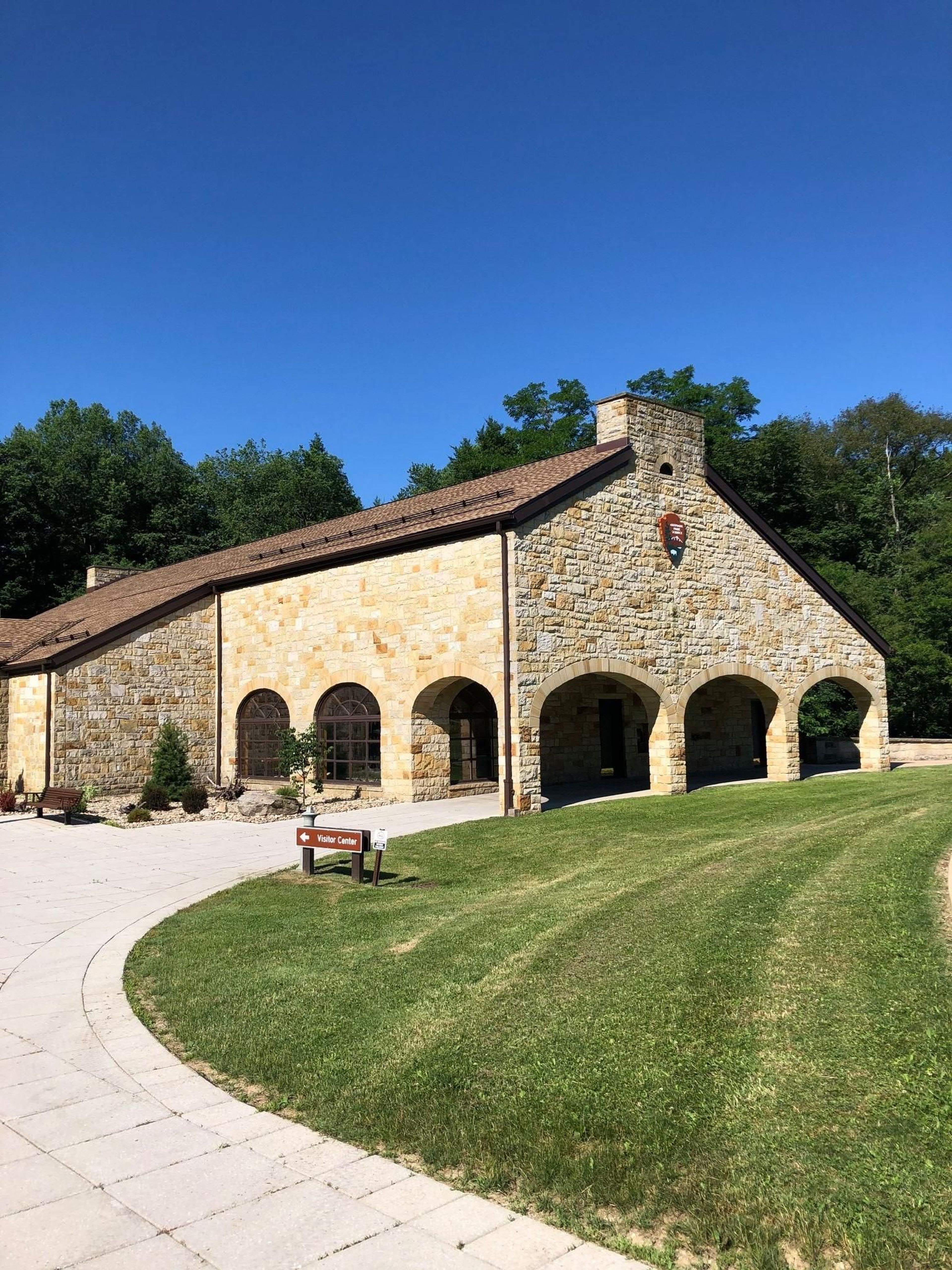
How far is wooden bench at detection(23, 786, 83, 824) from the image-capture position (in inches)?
672

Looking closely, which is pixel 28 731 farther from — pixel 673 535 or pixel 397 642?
pixel 673 535

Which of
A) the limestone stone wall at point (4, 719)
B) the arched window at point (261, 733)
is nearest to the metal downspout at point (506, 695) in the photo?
the arched window at point (261, 733)

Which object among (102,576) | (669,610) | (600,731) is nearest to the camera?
(669,610)

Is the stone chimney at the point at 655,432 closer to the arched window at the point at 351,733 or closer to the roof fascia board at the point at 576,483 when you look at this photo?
the roof fascia board at the point at 576,483

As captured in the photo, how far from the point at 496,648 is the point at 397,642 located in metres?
2.81

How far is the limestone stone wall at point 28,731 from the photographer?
20.3 metres

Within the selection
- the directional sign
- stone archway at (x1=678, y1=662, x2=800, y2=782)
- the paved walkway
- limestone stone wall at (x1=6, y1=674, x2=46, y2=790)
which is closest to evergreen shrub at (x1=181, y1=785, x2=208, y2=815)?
limestone stone wall at (x1=6, y1=674, x2=46, y2=790)

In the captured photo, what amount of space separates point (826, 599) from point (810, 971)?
723 inches

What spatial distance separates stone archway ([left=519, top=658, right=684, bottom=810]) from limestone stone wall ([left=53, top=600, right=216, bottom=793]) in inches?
340

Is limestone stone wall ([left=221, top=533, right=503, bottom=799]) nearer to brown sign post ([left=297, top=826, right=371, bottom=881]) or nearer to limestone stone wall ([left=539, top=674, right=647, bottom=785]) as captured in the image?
limestone stone wall ([left=539, top=674, right=647, bottom=785])

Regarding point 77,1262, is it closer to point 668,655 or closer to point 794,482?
point 668,655

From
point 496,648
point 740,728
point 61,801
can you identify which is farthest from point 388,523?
point 740,728

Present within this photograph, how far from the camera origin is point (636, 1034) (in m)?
5.38

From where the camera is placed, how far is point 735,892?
847 centimetres
